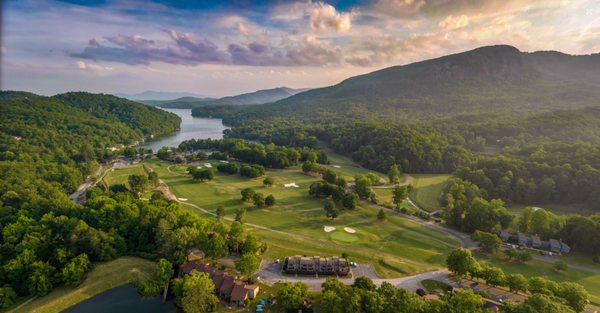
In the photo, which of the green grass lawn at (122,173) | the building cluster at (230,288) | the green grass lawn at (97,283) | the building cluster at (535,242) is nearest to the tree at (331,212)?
the building cluster at (230,288)

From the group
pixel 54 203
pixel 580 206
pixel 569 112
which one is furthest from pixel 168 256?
pixel 569 112

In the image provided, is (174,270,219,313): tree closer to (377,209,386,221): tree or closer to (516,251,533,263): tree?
(377,209,386,221): tree

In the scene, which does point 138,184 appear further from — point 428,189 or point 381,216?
point 428,189

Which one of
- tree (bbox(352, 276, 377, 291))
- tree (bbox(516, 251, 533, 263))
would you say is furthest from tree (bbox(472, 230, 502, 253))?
tree (bbox(352, 276, 377, 291))

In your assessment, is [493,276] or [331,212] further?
[331,212]

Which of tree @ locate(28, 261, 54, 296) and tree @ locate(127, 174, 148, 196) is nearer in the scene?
tree @ locate(28, 261, 54, 296)

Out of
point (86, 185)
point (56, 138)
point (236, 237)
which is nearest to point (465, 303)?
point (236, 237)

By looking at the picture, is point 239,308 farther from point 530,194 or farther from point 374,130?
point 374,130
